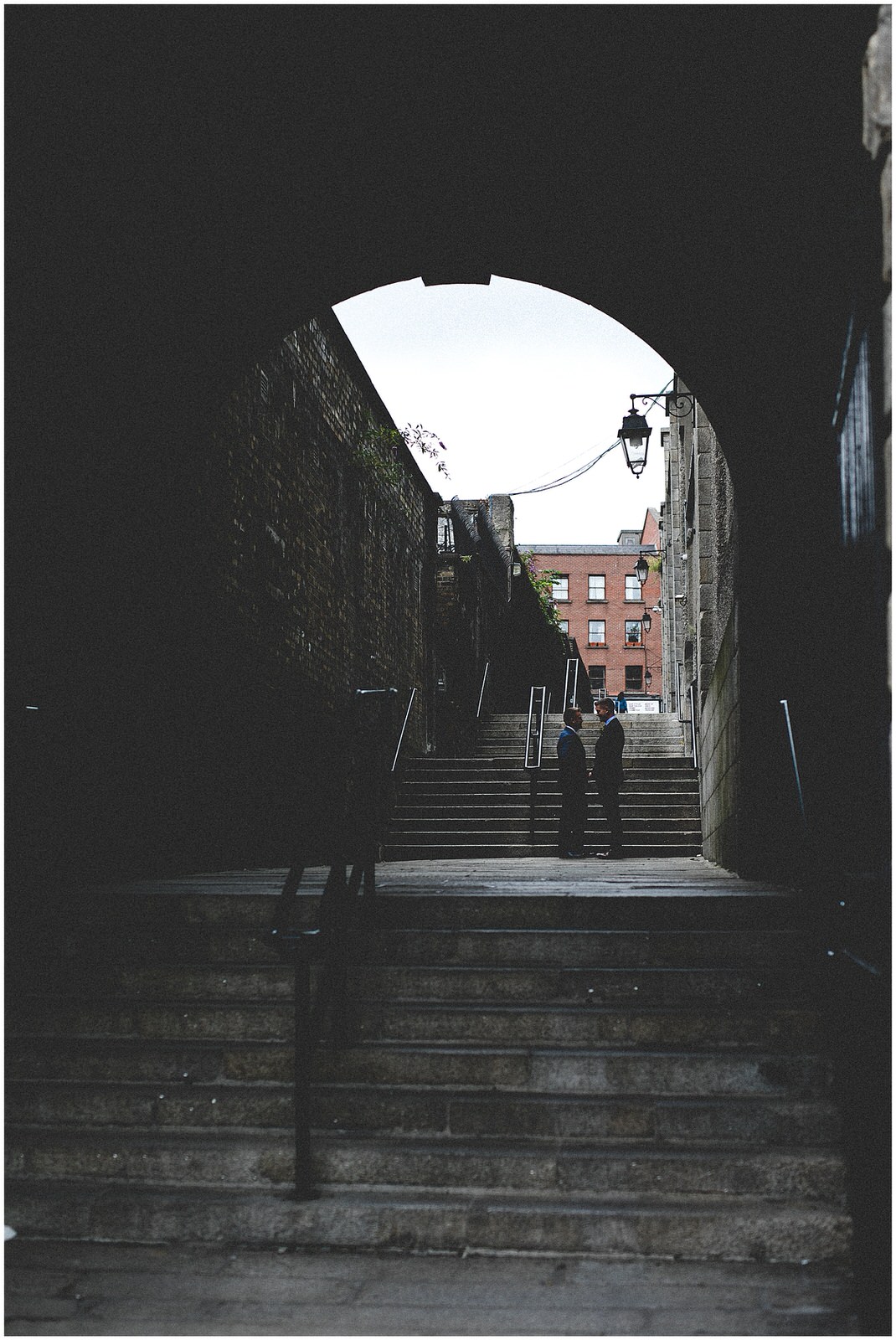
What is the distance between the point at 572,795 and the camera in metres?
11.1

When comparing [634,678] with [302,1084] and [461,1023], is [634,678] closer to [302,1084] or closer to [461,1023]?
[461,1023]

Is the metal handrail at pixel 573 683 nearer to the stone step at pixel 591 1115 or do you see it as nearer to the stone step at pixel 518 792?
the stone step at pixel 518 792

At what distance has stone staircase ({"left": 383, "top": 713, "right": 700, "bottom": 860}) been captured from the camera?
11.6 meters

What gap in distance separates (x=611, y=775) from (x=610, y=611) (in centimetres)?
5309

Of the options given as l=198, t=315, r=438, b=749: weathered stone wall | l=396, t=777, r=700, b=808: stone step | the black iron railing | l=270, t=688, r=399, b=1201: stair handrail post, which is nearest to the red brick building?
l=198, t=315, r=438, b=749: weathered stone wall

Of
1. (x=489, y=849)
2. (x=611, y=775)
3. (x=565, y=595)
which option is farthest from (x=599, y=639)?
(x=611, y=775)

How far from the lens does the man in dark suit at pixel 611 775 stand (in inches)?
439

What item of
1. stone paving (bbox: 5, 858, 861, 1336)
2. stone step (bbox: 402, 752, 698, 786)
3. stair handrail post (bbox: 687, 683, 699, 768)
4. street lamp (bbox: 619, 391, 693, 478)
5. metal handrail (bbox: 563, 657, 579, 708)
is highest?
street lamp (bbox: 619, 391, 693, 478)

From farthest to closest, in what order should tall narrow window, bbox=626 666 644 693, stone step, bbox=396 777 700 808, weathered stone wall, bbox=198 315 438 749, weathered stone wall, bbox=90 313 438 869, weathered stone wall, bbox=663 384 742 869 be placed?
tall narrow window, bbox=626 666 644 693, stone step, bbox=396 777 700 808, weathered stone wall, bbox=198 315 438 749, weathered stone wall, bbox=663 384 742 869, weathered stone wall, bbox=90 313 438 869

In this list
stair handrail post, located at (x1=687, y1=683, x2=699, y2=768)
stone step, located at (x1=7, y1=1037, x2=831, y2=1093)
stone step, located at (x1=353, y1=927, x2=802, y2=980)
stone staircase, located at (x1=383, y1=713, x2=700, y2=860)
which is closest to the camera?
stone step, located at (x1=7, y1=1037, x2=831, y2=1093)

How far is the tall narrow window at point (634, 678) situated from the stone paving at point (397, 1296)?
5932 centimetres

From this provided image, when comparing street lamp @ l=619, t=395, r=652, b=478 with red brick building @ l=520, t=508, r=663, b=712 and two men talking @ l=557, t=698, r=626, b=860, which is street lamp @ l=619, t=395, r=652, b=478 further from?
red brick building @ l=520, t=508, r=663, b=712

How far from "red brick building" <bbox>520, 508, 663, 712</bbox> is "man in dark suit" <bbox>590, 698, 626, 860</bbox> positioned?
49.6 meters

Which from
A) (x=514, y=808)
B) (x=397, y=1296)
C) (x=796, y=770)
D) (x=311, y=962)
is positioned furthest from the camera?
(x=514, y=808)
